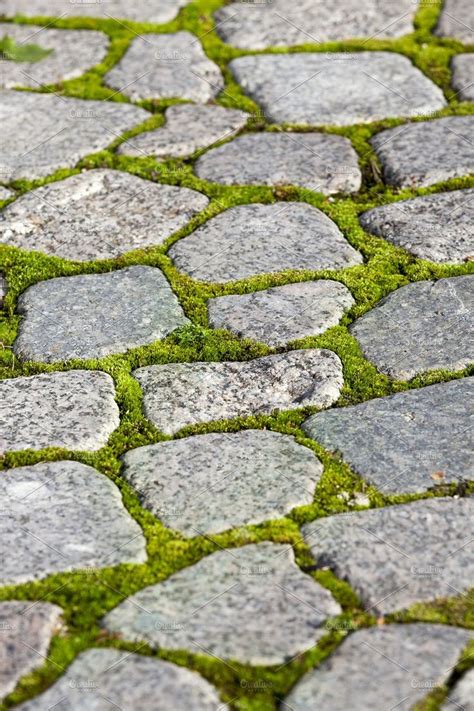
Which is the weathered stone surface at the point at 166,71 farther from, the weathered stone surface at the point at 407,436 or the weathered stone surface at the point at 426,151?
the weathered stone surface at the point at 407,436

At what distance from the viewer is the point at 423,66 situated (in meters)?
5.85

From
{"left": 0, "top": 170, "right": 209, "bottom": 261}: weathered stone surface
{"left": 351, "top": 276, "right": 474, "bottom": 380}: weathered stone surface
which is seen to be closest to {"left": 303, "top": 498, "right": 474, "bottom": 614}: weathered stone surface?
{"left": 351, "top": 276, "right": 474, "bottom": 380}: weathered stone surface

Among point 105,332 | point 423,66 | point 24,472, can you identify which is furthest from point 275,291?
point 423,66

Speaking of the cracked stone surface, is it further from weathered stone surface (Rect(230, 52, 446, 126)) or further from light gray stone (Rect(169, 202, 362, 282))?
weathered stone surface (Rect(230, 52, 446, 126))

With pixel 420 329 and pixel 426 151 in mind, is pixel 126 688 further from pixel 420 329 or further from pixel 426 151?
pixel 426 151

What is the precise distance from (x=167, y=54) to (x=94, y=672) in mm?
4473

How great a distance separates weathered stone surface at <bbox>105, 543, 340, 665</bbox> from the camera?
2.61m

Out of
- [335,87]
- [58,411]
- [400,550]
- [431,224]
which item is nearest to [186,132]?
[335,87]

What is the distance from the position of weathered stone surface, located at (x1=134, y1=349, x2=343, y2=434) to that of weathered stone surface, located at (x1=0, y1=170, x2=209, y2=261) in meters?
1.01

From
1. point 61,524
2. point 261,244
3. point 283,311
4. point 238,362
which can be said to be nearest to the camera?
point 61,524

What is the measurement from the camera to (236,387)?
362 centimetres

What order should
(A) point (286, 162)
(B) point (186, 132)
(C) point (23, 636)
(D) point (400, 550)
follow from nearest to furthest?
1. (C) point (23, 636)
2. (D) point (400, 550)
3. (A) point (286, 162)
4. (B) point (186, 132)

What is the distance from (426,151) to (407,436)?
7.09 ft

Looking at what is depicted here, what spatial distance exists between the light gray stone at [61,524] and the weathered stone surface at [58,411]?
0.15 meters
